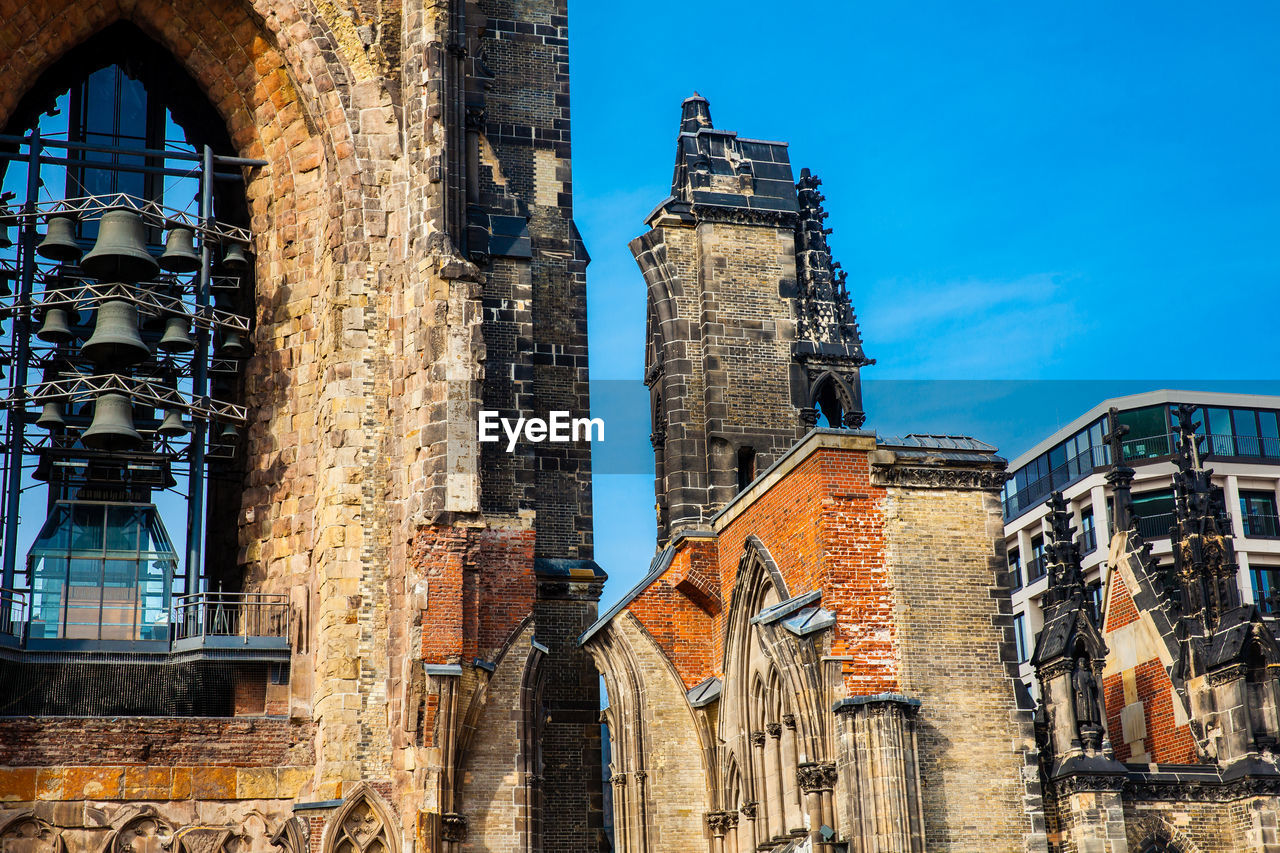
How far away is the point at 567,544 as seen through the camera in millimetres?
26344

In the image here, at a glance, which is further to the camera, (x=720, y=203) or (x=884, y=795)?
(x=720, y=203)

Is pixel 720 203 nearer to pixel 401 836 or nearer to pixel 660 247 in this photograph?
A: pixel 660 247

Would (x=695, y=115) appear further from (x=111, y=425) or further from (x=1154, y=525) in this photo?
(x=1154, y=525)

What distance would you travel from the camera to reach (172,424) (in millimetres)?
25703

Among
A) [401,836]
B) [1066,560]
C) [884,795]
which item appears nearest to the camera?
[884,795]

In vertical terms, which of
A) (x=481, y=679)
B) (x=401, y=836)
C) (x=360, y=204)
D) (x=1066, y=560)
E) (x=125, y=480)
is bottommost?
(x=401, y=836)

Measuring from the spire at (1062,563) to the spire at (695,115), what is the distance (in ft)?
28.5

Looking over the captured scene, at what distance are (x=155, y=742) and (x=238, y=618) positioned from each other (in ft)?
8.52

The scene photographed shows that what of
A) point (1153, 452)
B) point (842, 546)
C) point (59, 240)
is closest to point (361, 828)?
point (842, 546)

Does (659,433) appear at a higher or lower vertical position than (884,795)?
higher

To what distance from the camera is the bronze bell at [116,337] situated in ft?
82.6

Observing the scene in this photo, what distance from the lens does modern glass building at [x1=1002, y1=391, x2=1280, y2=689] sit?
5153cm

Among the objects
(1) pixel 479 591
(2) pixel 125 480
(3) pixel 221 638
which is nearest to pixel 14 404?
(2) pixel 125 480

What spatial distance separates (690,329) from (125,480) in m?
9.43
